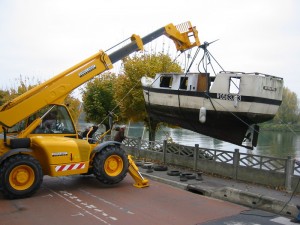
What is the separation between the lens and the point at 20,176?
27.5 feet

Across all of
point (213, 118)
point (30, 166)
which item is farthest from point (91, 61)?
point (213, 118)

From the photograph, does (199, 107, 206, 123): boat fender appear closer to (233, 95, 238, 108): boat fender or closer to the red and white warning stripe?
(233, 95, 238, 108): boat fender

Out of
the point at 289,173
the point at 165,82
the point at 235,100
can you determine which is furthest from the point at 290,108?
the point at 289,173

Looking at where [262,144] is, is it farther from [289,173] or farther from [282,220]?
[282,220]

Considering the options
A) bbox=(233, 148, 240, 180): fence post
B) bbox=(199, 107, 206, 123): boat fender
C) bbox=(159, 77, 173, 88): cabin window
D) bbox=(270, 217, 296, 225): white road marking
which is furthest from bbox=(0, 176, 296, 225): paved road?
bbox=(159, 77, 173, 88): cabin window

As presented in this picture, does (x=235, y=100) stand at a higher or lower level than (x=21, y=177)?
higher

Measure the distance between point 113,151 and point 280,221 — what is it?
16.6 ft

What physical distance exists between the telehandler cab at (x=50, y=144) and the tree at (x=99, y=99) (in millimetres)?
14132

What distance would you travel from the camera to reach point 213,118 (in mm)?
11953

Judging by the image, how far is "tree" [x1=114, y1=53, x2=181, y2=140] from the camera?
17641mm

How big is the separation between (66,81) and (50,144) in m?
2.08

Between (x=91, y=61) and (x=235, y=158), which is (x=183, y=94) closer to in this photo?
(x=235, y=158)

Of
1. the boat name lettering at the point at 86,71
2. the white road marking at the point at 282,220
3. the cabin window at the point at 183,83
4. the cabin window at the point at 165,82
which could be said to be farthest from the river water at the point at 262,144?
the white road marking at the point at 282,220

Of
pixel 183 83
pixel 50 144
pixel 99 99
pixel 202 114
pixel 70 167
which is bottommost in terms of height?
pixel 70 167
